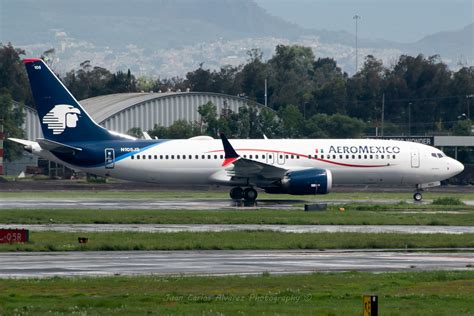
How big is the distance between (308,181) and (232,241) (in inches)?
945

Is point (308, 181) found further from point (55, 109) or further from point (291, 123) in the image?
point (291, 123)

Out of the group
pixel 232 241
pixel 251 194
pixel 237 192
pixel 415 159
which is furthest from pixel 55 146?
pixel 232 241

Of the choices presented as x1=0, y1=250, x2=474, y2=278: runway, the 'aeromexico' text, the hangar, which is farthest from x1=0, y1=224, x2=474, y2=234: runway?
the hangar

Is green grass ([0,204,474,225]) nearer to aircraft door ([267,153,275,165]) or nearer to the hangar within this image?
aircraft door ([267,153,275,165])

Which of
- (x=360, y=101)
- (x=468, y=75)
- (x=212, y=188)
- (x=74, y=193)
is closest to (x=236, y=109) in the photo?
(x=360, y=101)

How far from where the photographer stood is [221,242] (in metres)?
38.9

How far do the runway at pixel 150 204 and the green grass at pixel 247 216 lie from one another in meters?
3.72

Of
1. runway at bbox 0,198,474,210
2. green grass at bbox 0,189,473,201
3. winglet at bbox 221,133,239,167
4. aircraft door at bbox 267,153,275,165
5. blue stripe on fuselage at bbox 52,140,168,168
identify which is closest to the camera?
runway at bbox 0,198,474,210

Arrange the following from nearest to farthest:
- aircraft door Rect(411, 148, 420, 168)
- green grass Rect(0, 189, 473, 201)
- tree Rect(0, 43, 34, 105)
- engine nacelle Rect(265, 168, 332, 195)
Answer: engine nacelle Rect(265, 168, 332, 195), aircraft door Rect(411, 148, 420, 168), green grass Rect(0, 189, 473, 201), tree Rect(0, 43, 34, 105)

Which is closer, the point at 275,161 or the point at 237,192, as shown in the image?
the point at 237,192

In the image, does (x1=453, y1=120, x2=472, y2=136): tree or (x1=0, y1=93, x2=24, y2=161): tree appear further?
(x1=0, y1=93, x2=24, y2=161): tree

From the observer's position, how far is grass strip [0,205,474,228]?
49.4 m

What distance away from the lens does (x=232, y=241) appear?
129 ft

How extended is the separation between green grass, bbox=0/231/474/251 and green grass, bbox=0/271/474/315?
9.28 m
